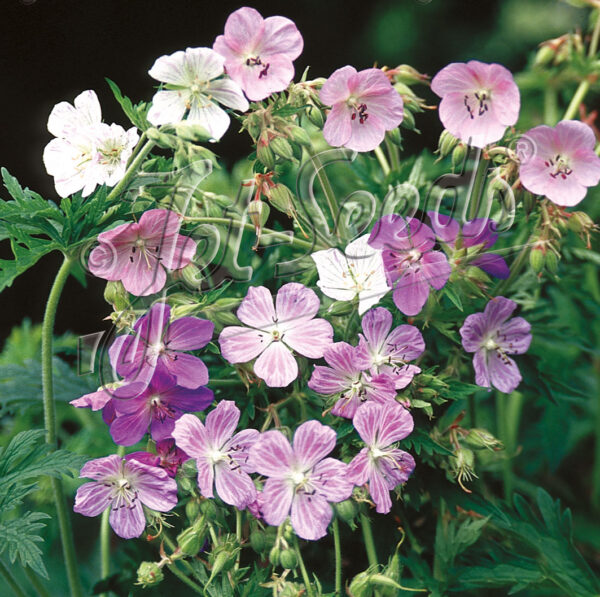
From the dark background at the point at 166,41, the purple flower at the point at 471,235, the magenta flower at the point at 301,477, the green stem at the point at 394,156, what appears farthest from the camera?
the dark background at the point at 166,41

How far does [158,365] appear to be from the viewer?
726 millimetres

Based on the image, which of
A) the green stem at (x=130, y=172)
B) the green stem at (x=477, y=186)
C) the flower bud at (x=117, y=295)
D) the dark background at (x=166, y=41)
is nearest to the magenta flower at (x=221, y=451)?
the flower bud at (x=117, y=295)

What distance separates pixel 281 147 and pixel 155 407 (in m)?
0.27

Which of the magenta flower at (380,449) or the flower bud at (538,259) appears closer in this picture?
the magenta flower at (380,449)

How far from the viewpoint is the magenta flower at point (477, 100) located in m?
0.80

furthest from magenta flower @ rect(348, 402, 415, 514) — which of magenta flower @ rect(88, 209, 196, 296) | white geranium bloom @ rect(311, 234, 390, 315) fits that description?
magenta flower @ rect(88, 209, 196, 296)

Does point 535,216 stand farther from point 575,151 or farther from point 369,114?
point 369,114

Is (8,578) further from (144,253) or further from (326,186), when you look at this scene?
(326,186)

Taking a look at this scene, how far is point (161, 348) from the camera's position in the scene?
0.73m

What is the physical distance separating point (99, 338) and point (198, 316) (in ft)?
0.35

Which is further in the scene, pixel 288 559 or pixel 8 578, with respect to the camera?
pixel 8 578

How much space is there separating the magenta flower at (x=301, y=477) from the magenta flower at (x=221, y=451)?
0.02m

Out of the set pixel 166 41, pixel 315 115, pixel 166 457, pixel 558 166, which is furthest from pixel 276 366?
pixel 166 41

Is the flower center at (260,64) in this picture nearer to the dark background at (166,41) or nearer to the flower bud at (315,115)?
the flower bud at (315,115)
